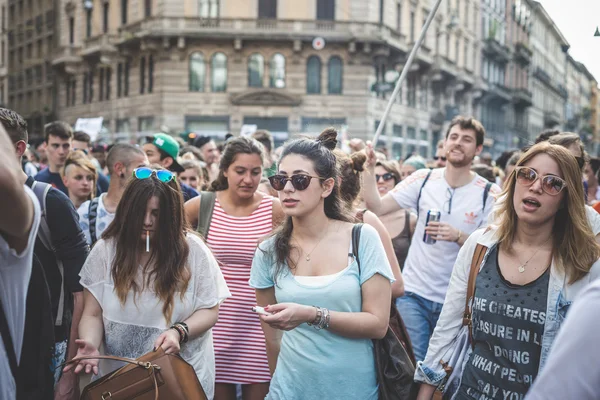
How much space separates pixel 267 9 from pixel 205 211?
90.9 ft

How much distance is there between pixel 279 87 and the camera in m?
31.5

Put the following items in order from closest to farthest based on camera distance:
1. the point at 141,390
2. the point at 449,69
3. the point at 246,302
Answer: the point at 141,390, the point at 246,302, the point at 449,69

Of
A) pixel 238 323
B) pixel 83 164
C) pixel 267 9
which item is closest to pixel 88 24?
pixel 267 9

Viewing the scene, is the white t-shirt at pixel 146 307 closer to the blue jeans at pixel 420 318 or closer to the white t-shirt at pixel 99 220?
the white t-shirt at pixel 99 220

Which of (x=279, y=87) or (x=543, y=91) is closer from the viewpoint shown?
(x=279, y=87)

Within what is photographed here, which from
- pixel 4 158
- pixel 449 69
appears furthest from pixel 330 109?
pixel 4 158

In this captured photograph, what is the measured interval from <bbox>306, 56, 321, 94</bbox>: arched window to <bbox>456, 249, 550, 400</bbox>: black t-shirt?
28768 millimetres

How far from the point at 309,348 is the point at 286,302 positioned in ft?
0.74

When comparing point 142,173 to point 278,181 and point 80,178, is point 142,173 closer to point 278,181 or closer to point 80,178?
point 278,181

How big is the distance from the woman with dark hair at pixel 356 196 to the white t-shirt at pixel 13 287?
2.23 meters

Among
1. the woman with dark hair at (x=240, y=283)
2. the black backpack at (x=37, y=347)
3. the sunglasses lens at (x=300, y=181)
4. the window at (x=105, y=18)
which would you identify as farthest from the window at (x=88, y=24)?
the black backpack at (x=37, y=347)

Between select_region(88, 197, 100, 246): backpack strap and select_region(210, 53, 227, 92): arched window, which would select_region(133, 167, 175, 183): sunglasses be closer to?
select_region(88, 197, 100, 246): backpack strap

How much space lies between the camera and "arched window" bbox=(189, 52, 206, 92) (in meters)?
31.5

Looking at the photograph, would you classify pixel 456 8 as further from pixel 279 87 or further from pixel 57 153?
pixel 57 153
